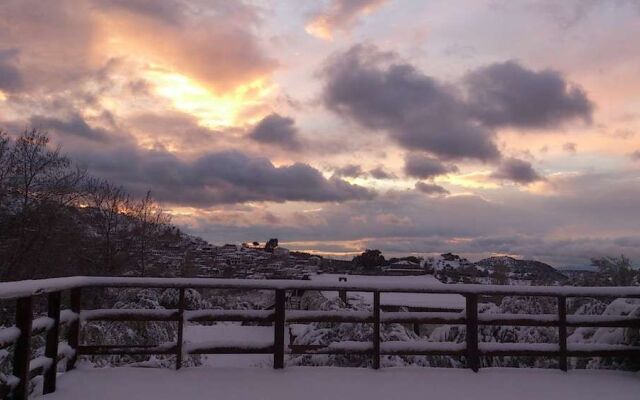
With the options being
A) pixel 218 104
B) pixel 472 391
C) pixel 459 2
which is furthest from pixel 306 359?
pixel 218 104

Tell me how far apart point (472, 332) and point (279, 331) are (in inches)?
86.5

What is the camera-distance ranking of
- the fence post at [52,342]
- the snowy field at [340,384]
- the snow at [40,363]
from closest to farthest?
the snow at [40,363], the fence post at [52,342], the snowy field at [340,384]

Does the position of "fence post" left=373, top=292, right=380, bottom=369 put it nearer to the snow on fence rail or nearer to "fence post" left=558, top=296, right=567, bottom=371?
the snow on fence rail

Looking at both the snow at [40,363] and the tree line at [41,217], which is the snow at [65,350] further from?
the tree line at [41,217]

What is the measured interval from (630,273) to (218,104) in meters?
10.1

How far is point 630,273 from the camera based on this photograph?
424 inches

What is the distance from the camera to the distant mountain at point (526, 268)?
57.6 ft

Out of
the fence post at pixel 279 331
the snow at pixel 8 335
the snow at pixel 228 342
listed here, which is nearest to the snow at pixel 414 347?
the fence post at pixel 279 331

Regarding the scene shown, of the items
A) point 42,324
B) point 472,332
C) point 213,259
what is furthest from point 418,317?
point 213,259

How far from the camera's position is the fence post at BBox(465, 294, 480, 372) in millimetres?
6152

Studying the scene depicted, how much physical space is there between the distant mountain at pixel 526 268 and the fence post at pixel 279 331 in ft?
38.9

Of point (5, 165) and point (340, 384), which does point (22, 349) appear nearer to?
point (340, 384)

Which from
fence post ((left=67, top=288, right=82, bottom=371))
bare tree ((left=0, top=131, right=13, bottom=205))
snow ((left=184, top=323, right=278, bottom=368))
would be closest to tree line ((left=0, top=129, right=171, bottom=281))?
bare tree ((left=0, top=131, right=13, bottom=205))

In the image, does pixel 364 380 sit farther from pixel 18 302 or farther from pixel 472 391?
pixel 18 302
